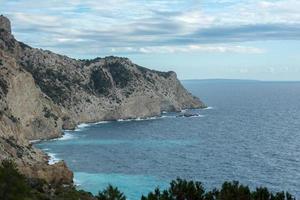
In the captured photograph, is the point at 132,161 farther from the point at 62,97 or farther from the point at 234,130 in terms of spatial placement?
the point at 62,97

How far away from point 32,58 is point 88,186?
110m

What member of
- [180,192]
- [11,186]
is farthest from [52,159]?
[11,186]

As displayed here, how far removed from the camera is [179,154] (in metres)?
116

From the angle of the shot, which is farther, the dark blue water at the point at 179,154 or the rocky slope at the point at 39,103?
the rocky slope at the point at 39,103

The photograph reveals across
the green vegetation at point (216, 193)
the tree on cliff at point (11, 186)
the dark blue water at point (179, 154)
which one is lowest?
the dark blue water at point (179, 154)

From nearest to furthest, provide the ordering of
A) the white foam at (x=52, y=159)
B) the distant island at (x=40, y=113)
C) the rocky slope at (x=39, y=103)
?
the distant island at (x=40, y=113), the rocky slope at (x=39, y=103), the white foam at (x=52, y=159)

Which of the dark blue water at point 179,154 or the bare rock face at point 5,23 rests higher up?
the bare rock face at point 5,23

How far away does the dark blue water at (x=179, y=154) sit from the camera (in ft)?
291

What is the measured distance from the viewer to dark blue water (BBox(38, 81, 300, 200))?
291 feet

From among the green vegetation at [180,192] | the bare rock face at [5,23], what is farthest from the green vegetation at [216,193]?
the bare rock face at [5,23]

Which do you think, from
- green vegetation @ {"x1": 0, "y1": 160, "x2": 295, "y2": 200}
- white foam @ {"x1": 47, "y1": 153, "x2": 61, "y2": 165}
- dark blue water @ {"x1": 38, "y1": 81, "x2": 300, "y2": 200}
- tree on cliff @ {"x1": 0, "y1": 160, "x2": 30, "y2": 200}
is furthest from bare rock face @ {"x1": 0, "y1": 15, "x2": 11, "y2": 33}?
tree on cliff @ {"x1": 0, "y1": 160, "x2": 30, "y2": 200}

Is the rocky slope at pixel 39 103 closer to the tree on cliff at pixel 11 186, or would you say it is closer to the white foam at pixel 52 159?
the white foam at pixel 52 159

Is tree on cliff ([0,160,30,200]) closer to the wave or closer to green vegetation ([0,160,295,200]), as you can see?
green vegetation ([0,160,295,200])

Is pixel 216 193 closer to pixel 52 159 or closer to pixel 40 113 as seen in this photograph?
pixel 52 159
